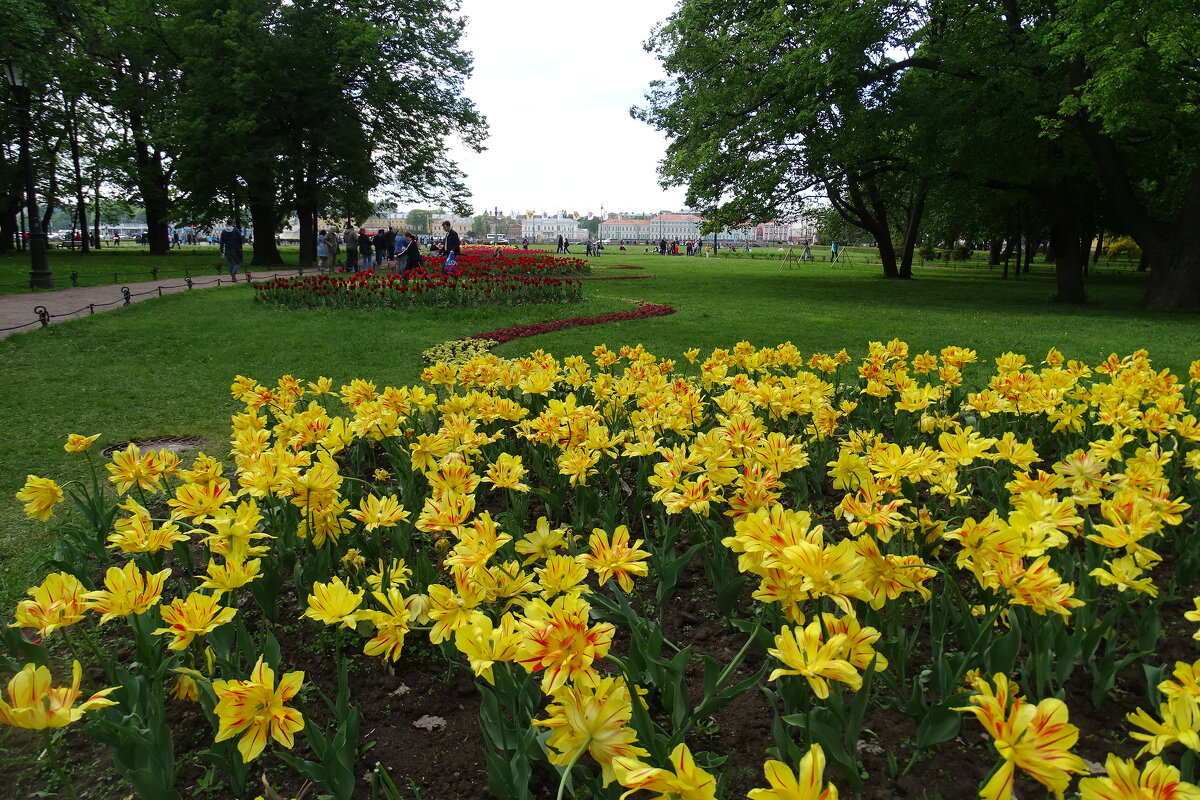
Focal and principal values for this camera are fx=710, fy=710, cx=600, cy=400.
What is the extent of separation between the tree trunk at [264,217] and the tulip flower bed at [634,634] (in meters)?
23.7

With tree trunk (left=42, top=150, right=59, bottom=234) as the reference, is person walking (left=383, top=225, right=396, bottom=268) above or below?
below

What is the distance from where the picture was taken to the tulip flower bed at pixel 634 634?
1.38 meters

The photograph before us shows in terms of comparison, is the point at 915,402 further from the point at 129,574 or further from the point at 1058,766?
the point at 129,574

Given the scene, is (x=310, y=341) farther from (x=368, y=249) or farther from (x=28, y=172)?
(x=368, y=249)

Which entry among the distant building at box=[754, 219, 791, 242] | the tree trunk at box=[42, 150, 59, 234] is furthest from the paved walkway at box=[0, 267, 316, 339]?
the distant building at box=[754, 219, 791, 242]

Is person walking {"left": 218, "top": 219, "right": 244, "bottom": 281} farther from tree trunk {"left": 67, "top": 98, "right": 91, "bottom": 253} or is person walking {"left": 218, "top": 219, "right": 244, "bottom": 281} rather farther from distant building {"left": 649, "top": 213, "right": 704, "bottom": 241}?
distant building {"left": 649, "top": 213, "right": 704, "bottom": 241}

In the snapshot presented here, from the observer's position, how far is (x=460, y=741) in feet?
6.89

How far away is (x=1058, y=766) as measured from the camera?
43.9 inches

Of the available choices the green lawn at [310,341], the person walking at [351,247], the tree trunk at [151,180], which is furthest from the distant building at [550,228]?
the green lawn at [310,341]

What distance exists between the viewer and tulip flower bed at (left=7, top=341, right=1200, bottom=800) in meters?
1.38

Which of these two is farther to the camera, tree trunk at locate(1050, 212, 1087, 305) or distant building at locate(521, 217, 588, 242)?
distant building at locate(521, 217, 588, 242)

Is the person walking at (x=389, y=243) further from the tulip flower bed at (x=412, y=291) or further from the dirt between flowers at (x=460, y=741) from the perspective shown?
the dirt between flowers at (x=460, y=741)

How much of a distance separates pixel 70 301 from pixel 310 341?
743 centimetres

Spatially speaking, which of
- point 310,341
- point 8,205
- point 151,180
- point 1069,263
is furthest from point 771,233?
point 310,341
